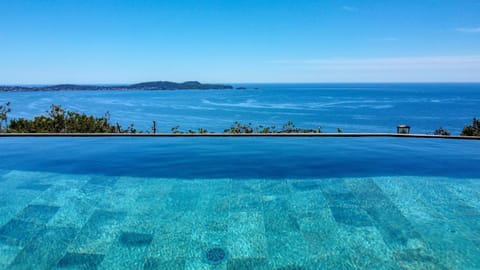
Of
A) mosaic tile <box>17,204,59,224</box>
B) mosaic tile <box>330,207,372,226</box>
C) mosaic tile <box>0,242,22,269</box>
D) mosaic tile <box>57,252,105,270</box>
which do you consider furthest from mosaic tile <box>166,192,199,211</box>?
mosaic tile <box>330,207,372,226</box>

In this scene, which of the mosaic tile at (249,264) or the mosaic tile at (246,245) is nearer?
the mosaic tile at (249,264)

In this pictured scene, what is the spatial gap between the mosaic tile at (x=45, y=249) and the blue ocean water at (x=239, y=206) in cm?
1

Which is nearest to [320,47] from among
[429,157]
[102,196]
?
[429,157]

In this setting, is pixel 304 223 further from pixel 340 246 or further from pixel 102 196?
pixel 102 196

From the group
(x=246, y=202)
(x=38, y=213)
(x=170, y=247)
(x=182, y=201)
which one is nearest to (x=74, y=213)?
(x=38, y=213)

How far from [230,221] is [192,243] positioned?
542 millimetres

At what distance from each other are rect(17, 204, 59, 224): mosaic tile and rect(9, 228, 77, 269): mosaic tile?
289 mm

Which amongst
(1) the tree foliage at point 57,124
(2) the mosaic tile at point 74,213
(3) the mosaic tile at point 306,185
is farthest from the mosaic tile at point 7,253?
(1) the tree foliage at point 57,124

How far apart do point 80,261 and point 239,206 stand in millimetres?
1733

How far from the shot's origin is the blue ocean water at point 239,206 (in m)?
2.75

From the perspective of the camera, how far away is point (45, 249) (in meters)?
2.86

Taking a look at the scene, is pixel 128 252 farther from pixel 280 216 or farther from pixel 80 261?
pixel 280 216

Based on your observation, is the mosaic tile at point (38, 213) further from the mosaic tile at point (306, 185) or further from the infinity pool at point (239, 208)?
the mosaic tile at point (306, 185)

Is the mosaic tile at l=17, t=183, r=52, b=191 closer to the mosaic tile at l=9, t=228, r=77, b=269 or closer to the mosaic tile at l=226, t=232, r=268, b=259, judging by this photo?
the mosaic tile at l=9, t=228, r=77, b=269
